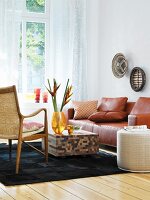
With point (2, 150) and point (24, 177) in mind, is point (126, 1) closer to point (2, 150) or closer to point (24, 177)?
point (2, 150)

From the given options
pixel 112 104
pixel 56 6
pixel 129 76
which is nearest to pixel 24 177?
pixel 112 104

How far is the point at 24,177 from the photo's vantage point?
12.8ft

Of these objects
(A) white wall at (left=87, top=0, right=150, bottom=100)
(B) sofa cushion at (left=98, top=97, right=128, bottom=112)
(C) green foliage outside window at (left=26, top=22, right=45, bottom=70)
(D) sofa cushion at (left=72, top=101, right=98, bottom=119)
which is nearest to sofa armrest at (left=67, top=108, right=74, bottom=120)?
(D) sofa cushion at (left=72, top=101, right=98, bottom=119)

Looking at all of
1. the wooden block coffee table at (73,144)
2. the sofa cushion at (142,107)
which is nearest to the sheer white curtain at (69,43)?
the sofa cushion at (142,107)

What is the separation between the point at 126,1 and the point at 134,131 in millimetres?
3547

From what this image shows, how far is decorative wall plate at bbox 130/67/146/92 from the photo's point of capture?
657 centimetres

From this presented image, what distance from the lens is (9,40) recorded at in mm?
7508

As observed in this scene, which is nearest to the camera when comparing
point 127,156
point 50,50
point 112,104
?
point 127,156

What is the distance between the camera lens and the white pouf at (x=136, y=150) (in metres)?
4.16

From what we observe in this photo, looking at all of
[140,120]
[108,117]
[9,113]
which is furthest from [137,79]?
[9,113]

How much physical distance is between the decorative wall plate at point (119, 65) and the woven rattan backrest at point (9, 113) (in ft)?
10.6

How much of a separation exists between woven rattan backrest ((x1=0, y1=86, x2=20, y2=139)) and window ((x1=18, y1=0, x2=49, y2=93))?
347cm

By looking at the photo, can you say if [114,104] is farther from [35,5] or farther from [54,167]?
[35,5]

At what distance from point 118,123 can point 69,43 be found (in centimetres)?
271
